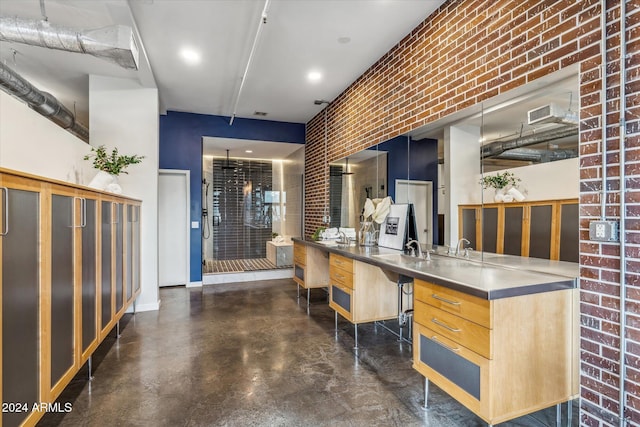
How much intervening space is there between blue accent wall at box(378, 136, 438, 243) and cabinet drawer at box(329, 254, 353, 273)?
2.69ft

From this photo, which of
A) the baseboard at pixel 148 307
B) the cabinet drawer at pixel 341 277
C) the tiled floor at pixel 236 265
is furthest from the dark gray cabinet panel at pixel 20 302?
the tiled floor at pixel 236 265

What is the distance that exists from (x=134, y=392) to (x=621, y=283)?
3.01m

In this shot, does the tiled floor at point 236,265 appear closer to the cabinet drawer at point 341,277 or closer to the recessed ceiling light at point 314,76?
the cabinet drawer at point 341,277

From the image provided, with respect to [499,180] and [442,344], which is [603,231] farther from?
[442,344]

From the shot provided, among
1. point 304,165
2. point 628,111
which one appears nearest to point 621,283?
point 628,111

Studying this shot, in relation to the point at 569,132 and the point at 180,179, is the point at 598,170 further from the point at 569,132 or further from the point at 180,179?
the point at 180,179

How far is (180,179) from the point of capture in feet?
19.0

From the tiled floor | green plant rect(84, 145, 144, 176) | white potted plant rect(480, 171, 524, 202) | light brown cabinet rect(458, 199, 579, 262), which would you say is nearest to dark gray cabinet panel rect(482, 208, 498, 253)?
light brown cabinet rect(458, 199, 579, 262)

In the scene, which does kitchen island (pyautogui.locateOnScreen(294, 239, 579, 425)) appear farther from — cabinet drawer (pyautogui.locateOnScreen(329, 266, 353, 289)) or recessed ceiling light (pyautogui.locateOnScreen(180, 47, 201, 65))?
recessed ceiling light (pyautogui.locateOnScreen(180, 47, 201, 65))

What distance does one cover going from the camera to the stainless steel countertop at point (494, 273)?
164 cm

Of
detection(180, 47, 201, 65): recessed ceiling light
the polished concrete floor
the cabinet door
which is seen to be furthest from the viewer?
detection(180, 47, 201, 65): recessed ceiling light

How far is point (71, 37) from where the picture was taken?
2.52 metres

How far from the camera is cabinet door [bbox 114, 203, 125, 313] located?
3.01 m

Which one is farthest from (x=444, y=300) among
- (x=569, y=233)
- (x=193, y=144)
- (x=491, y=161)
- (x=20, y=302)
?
(x=193, y=144)
